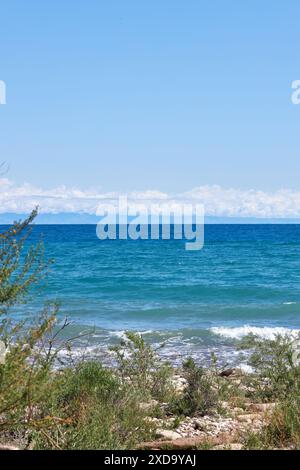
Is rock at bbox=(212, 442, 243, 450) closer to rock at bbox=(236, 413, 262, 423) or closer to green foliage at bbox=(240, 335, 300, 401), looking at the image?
rock at bbox=(236, 413, 262, 423)

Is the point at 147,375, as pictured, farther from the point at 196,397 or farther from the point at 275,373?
the point at 275,373

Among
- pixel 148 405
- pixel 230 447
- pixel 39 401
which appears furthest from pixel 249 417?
pixel 39 401

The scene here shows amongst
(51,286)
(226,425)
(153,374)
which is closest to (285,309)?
(51,286)

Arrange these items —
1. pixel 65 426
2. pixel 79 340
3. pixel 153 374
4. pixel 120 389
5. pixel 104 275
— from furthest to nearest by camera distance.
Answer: pixel 104 275 < pixel 79 340 < pixel 153 374 < pixel 120 389 < pixel 65 426

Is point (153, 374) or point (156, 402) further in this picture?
point (153, 374)

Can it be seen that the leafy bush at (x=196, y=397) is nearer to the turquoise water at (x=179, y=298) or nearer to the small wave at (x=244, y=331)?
the turquoise water at (x=179, y=298)

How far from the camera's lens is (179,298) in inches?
1141

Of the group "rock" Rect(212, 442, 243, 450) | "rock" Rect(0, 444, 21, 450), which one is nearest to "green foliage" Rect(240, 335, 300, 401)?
"rock" Rect(212, 442, 243, 450)

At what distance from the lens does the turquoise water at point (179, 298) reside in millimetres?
18906

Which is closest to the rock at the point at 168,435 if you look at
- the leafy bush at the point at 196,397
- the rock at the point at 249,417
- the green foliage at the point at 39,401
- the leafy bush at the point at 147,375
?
the green foliage at the point at 39,401

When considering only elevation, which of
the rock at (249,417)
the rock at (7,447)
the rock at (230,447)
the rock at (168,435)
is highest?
the rock at (7,447)

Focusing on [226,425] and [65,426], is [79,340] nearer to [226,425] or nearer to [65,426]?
[226,425]
